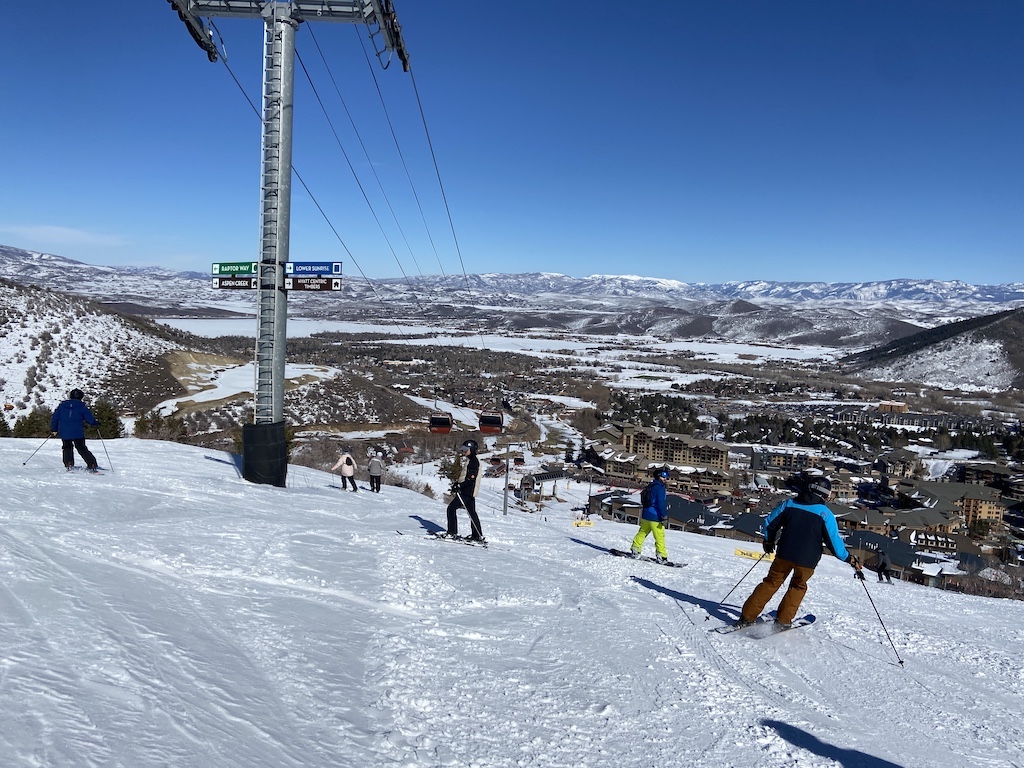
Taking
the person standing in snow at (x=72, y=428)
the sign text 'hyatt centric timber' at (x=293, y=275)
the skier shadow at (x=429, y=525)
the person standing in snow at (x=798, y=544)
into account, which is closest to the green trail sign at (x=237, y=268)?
the sign text 'hyatt centric timber' at (x=293, y=275)

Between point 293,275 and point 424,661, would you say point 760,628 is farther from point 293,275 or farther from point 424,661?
point 293,275

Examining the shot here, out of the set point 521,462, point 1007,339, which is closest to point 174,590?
point 521,462

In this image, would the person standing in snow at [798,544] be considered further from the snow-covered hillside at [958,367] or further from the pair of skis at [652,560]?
the snow-covered hillside at [958,367]

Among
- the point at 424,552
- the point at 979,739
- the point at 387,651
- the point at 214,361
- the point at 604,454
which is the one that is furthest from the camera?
the point at 214,361

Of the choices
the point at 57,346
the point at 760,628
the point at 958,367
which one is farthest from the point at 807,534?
the point at 958,367

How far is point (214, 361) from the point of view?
2125 inches

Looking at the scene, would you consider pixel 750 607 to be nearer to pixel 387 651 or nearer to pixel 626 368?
pixel 387 651

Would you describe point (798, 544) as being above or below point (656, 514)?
above

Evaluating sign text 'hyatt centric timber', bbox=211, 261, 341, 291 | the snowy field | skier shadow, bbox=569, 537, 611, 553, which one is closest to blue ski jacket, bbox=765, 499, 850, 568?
the snowy field

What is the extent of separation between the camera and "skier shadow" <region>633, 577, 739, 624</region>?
5.99 metres

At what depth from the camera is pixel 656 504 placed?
8.13m

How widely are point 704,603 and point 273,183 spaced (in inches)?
375

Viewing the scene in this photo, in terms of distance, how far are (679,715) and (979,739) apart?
73.3 inches

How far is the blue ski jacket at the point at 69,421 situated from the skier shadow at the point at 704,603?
27.0 ft
